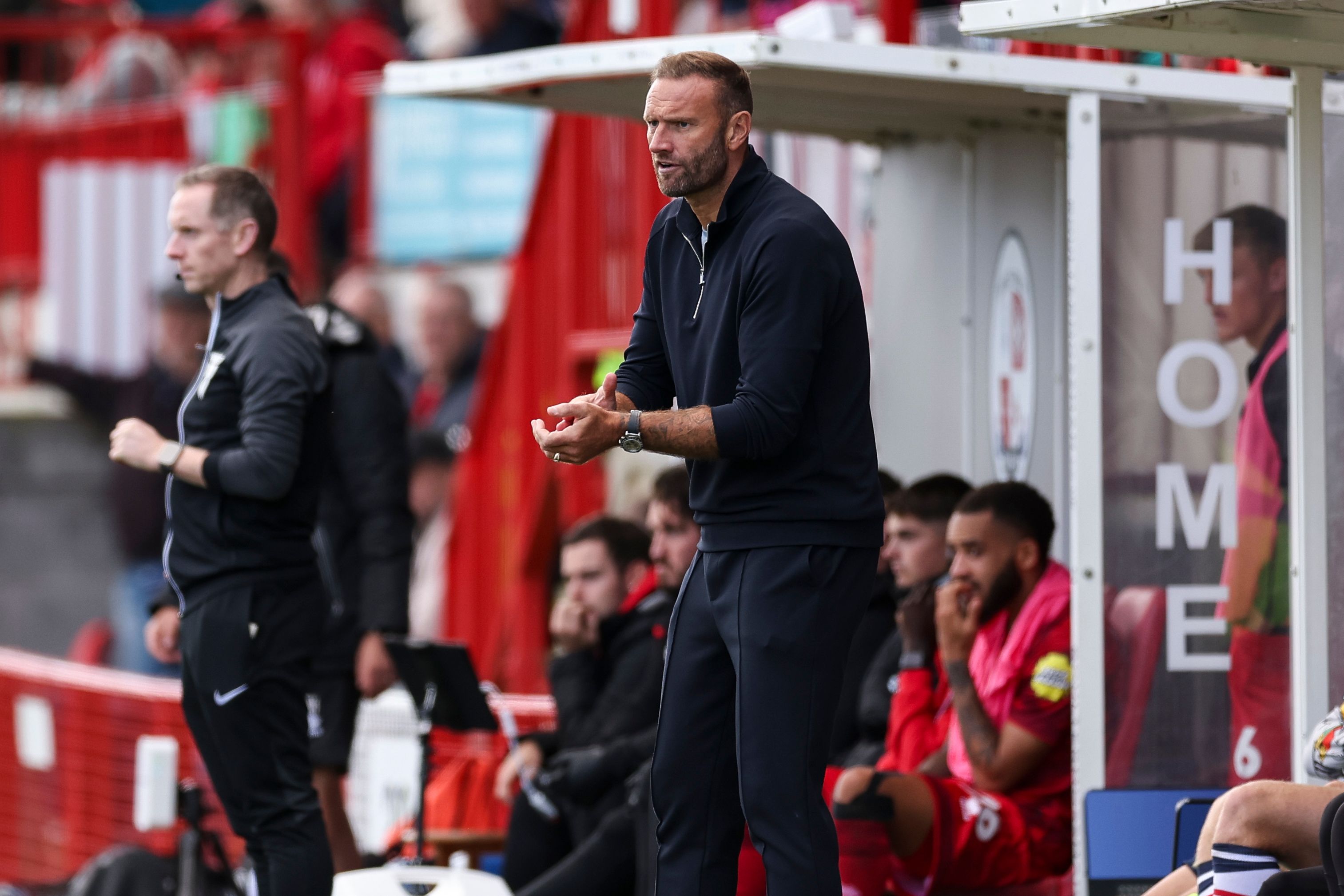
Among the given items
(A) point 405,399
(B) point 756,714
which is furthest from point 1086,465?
(A) point 405,399

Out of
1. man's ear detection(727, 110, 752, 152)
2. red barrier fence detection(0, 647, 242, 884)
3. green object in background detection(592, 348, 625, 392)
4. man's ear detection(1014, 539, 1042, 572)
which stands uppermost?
man's ear detection(727, 110, 752, 152)

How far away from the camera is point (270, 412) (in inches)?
189

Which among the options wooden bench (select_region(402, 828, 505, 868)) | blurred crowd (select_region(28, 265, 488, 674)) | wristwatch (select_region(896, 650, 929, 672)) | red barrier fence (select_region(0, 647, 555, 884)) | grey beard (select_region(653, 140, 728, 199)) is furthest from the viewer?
blurred crowd (select_region(28, 265, 488, 674))

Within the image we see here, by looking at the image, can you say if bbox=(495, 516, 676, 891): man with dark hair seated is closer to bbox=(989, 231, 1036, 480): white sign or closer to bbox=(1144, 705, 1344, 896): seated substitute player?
bbox=(989, 231, 1036, 480): white sign

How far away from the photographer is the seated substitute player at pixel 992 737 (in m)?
5.09

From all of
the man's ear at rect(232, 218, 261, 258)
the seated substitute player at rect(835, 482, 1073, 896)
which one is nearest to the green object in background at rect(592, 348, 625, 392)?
the seated substitute player at rect(835, 482, 1073, 896)

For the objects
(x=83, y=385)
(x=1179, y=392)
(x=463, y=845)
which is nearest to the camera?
(x=1179, y=392)

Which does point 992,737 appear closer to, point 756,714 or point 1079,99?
point 1079,99

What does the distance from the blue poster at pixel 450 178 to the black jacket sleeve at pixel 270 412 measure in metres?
5.85

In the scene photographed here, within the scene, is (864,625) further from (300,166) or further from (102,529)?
(102,529)

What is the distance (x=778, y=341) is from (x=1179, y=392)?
1.97 metres

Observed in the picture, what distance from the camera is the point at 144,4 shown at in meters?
15.1

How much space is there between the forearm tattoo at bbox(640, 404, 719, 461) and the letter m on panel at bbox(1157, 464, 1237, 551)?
6.58ft

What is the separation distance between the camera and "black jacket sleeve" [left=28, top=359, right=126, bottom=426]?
11820 millimetres
